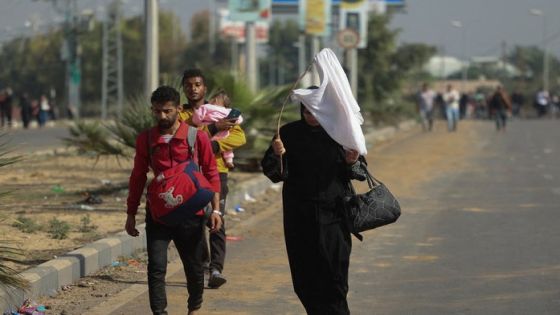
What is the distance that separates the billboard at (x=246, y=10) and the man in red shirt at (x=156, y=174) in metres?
22.2

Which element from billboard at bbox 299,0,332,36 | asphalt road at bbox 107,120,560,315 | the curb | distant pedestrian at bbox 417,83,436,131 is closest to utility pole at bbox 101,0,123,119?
distant pedestrian at bbox 417,83,436,131

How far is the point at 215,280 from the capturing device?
32.7ft

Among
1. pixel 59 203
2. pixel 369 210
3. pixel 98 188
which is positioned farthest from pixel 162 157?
pixel 98 188

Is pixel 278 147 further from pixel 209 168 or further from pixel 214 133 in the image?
pixel 214 133

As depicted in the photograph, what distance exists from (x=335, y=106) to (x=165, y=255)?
1.66 meters

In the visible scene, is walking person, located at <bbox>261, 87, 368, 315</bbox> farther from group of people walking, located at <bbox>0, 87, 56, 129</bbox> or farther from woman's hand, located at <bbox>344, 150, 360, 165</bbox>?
group of people walking, located at <bbox>0, 87, 56, 129</bbox>

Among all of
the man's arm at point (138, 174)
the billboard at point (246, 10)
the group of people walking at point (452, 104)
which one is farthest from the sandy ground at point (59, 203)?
the group of people walking at point (452, 104)

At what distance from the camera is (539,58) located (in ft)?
473

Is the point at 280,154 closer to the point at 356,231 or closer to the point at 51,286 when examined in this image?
the point at 356,231

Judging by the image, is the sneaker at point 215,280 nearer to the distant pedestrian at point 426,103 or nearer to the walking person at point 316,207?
the walking person at point 316,207

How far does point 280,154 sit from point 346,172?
1.33 feet

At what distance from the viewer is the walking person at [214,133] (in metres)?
9.76

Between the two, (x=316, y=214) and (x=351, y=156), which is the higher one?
(x=351, y=156)

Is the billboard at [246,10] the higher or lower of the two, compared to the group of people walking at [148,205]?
lower
